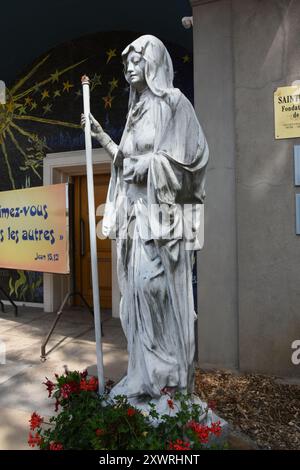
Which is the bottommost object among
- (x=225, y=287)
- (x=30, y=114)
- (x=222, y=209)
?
(x=225, y=287)

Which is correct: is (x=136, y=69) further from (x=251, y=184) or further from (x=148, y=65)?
(x=251, y=184)

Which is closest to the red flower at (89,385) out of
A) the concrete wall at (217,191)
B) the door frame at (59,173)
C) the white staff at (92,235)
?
the white staff at (92,235)

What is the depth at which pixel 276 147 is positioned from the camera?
3148 millimetres

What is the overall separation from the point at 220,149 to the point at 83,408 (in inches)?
94.2

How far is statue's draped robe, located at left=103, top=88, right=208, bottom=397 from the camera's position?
1.71m

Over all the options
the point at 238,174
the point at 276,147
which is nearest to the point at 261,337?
the point at 238,174

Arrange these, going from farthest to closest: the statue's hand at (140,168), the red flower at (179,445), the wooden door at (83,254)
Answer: the wooden door at (83,254)
the statue's hand at (140,168)
the red flower at (179,445)

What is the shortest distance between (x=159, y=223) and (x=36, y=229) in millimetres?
3220

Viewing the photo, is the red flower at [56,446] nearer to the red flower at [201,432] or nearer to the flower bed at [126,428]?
the flower bed at [126,428]

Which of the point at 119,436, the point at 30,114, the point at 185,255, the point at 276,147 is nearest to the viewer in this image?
the point at 119,436

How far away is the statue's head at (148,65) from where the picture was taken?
1.78 meters

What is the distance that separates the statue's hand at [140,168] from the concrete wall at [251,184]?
1706mm

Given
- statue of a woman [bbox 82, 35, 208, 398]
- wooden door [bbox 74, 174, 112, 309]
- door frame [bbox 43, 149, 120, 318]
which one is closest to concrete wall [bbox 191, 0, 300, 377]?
statue of a woman [bbox 82, 35, 208, 398]

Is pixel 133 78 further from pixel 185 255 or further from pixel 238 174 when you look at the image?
pixel 238 174
